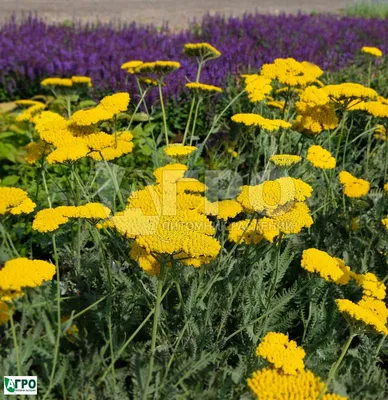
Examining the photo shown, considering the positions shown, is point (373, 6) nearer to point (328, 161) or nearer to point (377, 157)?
point (377, 157)

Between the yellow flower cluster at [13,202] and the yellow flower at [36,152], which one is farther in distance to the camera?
the yellow flower at [36,152]

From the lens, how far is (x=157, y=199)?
1693 millimetres

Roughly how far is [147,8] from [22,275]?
1275 cm

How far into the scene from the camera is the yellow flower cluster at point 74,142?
1809 mm

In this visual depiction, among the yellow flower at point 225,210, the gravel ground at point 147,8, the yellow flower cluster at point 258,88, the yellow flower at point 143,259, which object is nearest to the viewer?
the yellow flower at point 143,259

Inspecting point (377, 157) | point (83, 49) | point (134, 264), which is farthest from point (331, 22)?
point (134, 264)

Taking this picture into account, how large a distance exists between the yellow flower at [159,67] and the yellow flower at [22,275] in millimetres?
1573

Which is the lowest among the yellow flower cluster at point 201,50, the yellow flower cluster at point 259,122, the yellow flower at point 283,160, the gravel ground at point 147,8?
the gravel ground at point 147,8

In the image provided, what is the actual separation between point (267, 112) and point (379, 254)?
139 centimetres

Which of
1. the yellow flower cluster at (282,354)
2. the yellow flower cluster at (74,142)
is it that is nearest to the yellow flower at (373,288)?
the yellow flower cluster at (282,354)

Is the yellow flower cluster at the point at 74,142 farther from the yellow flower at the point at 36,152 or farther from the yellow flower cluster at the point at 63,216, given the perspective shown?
the yellow flower cluster at the point at 63,216

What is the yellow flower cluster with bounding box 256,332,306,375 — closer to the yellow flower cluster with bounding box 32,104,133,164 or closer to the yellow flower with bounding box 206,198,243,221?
the yellow flower with bounding box 206,198,243,221

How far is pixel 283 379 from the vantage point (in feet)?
4.22

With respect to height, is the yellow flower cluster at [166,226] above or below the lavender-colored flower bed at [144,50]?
above
